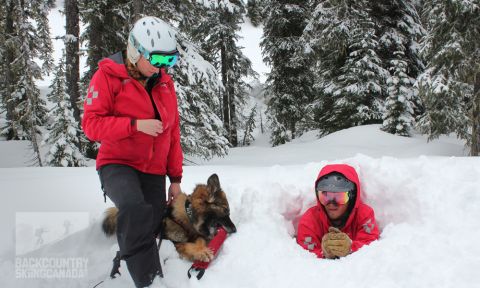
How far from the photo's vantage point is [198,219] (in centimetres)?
352

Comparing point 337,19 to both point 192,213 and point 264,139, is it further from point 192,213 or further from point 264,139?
point 264,139

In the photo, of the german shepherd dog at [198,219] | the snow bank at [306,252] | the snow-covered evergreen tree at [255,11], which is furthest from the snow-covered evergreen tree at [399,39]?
the german shepherd dog at [198,219]

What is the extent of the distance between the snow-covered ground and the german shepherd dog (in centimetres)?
17

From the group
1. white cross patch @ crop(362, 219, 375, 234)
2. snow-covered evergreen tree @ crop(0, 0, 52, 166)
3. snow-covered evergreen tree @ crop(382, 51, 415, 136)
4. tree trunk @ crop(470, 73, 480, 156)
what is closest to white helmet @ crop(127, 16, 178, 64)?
white cross patch @ crop(362, 219, 375, 234)

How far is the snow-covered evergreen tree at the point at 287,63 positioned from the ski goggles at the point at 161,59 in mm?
17733

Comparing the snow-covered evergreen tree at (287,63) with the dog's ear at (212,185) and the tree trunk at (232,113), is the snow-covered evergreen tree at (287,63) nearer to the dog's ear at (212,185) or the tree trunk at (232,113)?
the tree trunk at (232,113)

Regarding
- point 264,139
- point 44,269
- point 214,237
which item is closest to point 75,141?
point 44,269

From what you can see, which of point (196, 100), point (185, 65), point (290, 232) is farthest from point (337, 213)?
A: point (196, 100)

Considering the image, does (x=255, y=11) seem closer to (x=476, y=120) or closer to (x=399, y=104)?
(x=399, y=104)

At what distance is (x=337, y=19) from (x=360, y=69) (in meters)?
3.65

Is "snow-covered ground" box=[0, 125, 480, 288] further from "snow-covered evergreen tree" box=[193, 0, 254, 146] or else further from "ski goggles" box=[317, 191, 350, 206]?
"snow-covered evergreen tree" box=[193, 0, 254, 146]

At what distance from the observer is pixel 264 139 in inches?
1478

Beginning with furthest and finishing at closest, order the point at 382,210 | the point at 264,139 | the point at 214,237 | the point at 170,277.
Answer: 1. the point at 264,139
2. the point at 382,210
3. the point at 214,237
4. the point at 170,277

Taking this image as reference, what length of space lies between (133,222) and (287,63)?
1914cm
